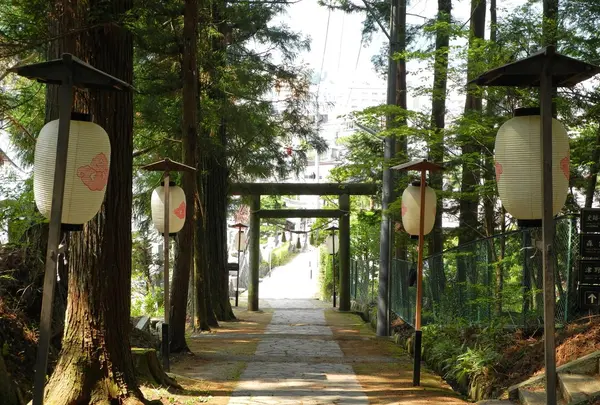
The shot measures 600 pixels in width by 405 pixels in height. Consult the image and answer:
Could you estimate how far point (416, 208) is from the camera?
1113cm

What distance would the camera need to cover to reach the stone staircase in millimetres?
6320

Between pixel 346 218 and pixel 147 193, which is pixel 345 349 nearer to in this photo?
pixel 147 193

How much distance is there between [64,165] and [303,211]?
801 inches

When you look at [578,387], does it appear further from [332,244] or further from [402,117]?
[332,244]

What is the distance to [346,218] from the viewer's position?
24797mm

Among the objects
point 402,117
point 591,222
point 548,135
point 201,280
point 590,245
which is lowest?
point 201,280

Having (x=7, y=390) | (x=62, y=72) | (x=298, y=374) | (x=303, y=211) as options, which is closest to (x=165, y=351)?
(x=298, y=374)

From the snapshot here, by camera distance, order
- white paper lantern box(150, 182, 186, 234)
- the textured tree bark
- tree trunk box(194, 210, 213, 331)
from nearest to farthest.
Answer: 1. the textured tree bark
2. white paper lantern box(150, 182, 186, 234)
3. tree trunk box(194, 210, 213, 331)

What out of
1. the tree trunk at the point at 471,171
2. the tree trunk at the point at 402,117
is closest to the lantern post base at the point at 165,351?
the tree trunk at the point at 471,171

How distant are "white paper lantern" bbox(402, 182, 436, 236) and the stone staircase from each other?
4.04 metres

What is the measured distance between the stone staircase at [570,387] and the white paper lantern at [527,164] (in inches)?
65.4

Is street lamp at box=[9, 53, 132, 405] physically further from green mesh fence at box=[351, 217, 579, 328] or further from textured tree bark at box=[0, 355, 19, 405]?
green mesh fence at box=[351, 217, 579, 328]

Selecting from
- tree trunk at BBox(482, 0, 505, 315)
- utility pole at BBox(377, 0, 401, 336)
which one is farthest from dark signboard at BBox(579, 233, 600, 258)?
utility pole at BBox(377, 0, 401, 336)

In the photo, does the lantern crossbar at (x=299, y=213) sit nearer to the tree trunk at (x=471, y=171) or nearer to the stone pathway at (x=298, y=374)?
the stone pathway at (x=298, y=374)
